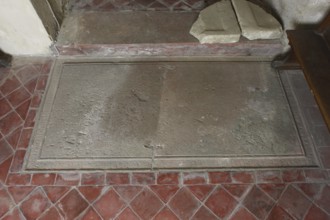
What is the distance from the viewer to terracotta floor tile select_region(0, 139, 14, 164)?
92.1 inches

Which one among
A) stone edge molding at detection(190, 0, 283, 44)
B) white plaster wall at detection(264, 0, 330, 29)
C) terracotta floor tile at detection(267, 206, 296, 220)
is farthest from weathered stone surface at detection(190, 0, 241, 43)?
terracotta floor tile at detection(267, 206, 296, 220)

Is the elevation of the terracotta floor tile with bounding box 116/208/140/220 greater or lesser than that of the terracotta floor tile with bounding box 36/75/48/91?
lesser

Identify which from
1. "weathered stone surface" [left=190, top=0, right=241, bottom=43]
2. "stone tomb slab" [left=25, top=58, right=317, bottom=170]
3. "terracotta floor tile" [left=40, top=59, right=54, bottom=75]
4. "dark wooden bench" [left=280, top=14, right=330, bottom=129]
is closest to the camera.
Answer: "dark wooden bench" [left=280, top=14, right=330, bottom=129]

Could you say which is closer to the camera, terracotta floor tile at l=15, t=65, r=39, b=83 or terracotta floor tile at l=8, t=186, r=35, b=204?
terracotta floor tile at l=8, t=186, r=35, b=204

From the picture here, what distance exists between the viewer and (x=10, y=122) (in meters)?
2.52

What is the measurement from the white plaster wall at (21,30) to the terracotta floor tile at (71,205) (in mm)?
1632

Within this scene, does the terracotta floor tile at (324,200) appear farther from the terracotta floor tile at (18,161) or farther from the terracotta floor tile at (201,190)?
the terracotta floor tile at (18,161)

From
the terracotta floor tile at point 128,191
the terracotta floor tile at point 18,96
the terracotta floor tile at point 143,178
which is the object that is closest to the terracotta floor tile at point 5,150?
the terracotta floor tile at point 18,96

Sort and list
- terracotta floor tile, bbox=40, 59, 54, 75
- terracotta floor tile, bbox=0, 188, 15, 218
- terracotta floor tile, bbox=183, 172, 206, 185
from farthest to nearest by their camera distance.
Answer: terracotta floor tile, bbox=40, 59, 54, 75
terracotta floor tile, bbox=183, 172, 206, 185
terracotta floor tile, bbox=0, 188, 15, 218

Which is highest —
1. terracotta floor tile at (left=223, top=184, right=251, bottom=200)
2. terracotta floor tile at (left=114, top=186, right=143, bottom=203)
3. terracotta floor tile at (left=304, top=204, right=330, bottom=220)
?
terracotta floor tile at (left=114, top=186, right=143, bottom=203)

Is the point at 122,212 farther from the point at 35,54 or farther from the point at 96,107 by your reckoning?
the point at 35,54

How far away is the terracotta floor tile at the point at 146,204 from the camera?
208cm

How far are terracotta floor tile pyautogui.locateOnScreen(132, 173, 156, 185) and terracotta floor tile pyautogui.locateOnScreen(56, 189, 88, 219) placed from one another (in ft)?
1.43

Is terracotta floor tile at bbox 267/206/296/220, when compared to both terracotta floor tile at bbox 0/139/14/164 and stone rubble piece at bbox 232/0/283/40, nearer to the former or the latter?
stone rubble piece at bbox 232/0/283/40
